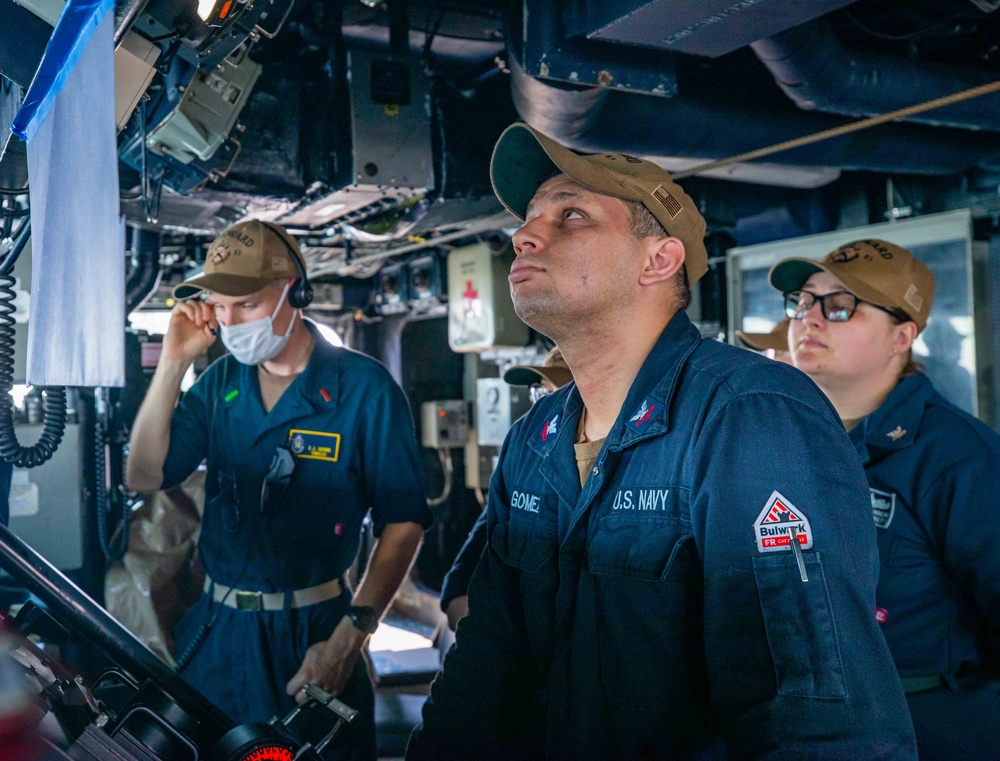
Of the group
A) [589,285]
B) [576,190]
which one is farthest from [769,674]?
[576,190]

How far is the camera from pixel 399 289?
613cm

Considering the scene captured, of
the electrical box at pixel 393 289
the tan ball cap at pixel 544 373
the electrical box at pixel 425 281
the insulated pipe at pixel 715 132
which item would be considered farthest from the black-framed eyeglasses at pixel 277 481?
the electrical box at pixel 393 289

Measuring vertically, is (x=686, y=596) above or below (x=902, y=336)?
below

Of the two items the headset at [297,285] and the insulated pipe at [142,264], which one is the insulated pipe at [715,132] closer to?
the headset at [297,285]

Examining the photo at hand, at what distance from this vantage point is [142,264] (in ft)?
13.9

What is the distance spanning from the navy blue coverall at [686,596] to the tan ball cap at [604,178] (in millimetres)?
181

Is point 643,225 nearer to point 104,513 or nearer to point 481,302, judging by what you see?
point 104,513

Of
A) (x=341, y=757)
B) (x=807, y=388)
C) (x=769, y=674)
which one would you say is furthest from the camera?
(x=341, y=757)

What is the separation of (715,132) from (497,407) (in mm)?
3056

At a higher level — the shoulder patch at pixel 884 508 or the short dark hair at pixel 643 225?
the short dark hair at pixel 643 225

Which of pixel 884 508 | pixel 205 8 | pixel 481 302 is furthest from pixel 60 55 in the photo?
pixel 481 302

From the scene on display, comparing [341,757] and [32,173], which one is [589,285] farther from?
[341,757]

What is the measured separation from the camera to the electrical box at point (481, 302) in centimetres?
497

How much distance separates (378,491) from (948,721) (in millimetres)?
1461
